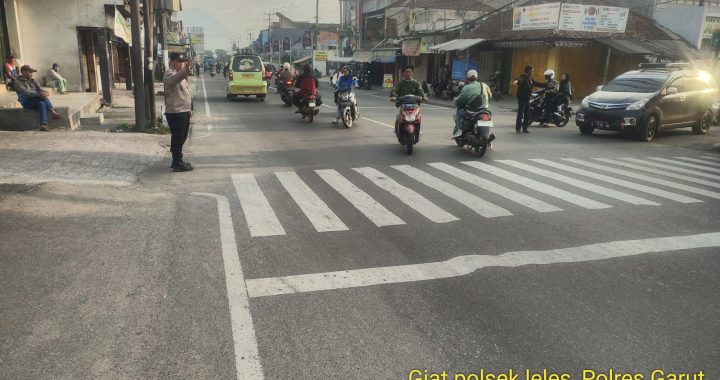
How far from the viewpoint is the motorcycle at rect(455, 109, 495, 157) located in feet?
33.9

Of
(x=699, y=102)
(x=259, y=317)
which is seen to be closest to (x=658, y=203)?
(x=259, y=317)

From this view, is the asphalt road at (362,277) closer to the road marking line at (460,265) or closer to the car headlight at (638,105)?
the road marking line at (460,265)

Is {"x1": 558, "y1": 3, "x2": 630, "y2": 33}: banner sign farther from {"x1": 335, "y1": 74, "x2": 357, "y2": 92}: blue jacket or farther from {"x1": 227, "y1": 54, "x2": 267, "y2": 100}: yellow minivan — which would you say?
{"x1": 335, "y1": 74, "x2": 357, "y2": 92}: blue jacket

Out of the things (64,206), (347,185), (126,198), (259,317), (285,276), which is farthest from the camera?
(347,185)

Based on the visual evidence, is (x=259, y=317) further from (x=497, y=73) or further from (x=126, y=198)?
(x=497, y=73)

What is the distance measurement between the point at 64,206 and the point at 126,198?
743 millimetres

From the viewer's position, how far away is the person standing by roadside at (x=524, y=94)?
560 inches

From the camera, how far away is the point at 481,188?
777cm

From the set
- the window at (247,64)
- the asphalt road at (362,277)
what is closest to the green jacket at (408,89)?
the asphalt road at (362,277)

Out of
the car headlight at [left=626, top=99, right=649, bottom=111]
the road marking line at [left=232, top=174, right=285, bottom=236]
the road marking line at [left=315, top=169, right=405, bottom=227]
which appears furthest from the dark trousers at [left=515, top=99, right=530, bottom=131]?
the road marking line at [left=232, top=174, right=285, bottom=236]

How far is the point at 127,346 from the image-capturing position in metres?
3.36

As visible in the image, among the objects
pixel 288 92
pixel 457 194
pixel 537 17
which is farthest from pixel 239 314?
pixel 537 17

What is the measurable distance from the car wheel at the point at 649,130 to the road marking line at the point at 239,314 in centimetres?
1193

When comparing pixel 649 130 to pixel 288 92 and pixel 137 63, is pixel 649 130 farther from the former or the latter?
pixel 288 92
